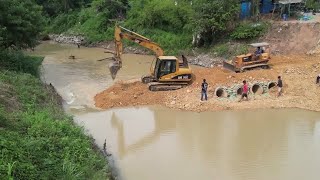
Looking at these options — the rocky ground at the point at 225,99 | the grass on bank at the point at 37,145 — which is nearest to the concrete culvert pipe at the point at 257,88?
the rocky ground at the point at 225,99

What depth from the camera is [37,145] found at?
32.0 ft

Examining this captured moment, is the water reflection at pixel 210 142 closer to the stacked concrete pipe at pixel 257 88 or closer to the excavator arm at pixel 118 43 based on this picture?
the stacked concrete pipe at pixel 257 88

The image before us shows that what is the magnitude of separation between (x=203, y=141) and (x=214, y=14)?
14053 mm

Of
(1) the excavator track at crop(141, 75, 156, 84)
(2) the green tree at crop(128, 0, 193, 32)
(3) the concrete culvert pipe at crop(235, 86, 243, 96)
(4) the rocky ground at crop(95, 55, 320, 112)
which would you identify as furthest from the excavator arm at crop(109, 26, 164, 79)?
(2) the green tree at crop(128, 0, 193, 32)

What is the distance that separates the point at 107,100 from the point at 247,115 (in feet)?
21.7

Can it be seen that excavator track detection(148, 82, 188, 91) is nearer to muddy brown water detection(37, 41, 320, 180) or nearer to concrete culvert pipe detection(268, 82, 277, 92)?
muddy brown water detection(37, 41, 320, 180)

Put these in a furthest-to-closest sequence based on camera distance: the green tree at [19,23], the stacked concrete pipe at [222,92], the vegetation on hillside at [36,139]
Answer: the stacked concrete pipe at [222,92] < the green tree at [19,23] < the vegetation on hillside at [36,139]

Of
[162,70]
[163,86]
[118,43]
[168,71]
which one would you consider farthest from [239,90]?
[118,43]

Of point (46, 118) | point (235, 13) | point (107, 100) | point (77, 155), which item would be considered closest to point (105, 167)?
point (77, 155)

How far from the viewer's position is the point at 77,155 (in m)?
11.1

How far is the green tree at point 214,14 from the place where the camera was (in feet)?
91.0

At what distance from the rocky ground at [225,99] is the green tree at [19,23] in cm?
479

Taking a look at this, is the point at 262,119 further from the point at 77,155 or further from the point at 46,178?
the point at 46,178

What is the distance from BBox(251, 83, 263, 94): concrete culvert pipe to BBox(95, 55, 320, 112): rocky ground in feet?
1.27
